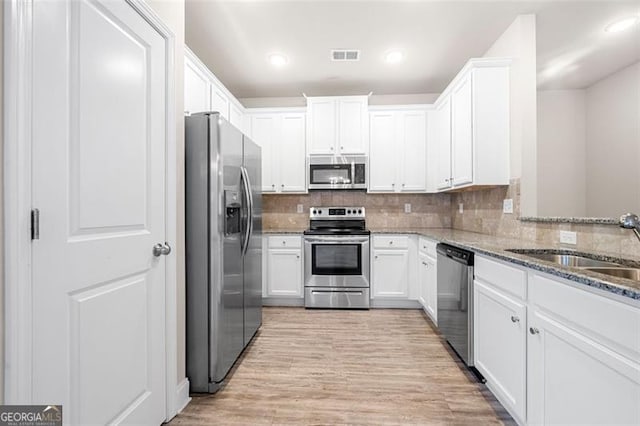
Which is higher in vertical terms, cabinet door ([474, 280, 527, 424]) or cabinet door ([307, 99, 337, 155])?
cabinet door ([307, 99, 337, 155])

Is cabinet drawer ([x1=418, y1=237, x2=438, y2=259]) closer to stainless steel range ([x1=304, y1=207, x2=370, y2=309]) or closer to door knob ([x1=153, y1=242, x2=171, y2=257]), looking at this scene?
stainless steel range ([x1=304, y1=207, x2=370, y2=309])

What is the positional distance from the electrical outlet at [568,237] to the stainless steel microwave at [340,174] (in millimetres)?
2112

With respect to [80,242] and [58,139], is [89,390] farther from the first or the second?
[58,139]

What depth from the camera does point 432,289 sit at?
2.91 m

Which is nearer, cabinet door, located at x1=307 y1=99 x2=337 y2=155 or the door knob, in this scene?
the door knob

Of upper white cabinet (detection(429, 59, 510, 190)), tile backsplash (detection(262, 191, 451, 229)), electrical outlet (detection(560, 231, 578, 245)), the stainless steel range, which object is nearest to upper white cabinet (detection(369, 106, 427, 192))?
tile backsplash (detection(262, 191, 451, 229))

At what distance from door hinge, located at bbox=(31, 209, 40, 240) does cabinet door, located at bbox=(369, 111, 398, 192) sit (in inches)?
129

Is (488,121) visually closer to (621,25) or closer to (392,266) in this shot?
(621,25)

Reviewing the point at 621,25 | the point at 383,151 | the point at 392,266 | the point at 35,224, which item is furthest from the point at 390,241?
the point at 35,224

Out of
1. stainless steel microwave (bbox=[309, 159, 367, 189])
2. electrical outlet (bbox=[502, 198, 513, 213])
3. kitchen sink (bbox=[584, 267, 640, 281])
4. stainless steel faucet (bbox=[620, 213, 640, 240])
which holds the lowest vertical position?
kitchen sink (bbox=[584, 267, 640, 281])

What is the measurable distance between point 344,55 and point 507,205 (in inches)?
84.6

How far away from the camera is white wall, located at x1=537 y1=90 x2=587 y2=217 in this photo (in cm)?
377

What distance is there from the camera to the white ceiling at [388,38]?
234cm

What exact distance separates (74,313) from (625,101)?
5.13 metres
